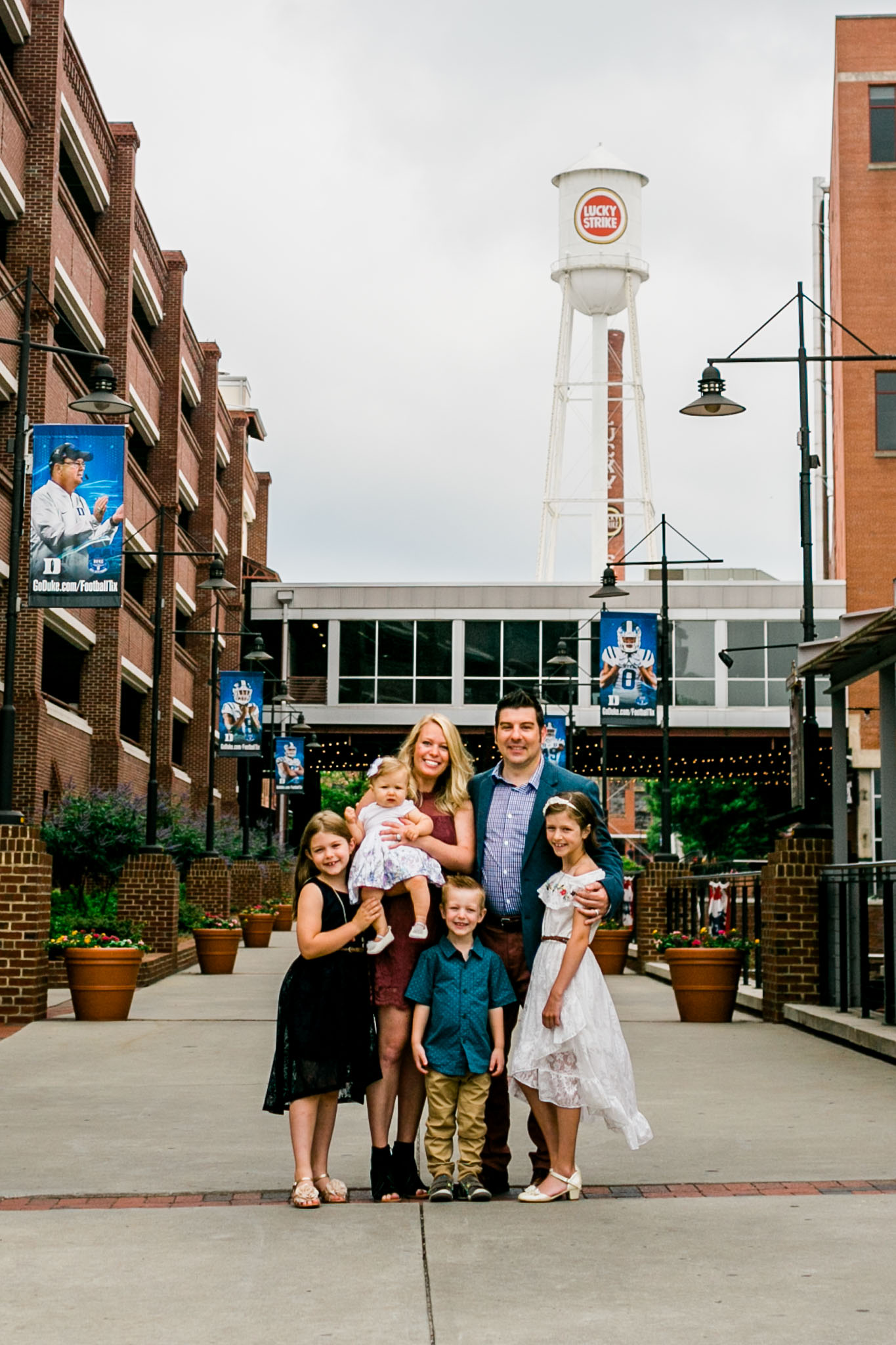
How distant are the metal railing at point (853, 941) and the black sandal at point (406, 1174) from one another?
6856mm

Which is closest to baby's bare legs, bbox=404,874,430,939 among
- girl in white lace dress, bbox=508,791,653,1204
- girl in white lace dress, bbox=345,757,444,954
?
girl in white lace dress, bbox=345,757,444,954

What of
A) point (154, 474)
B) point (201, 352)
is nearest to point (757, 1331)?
point (154, 474)

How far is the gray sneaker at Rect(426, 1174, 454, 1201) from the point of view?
7.59 meters

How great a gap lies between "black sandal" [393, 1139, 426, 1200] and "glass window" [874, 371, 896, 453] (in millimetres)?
49679

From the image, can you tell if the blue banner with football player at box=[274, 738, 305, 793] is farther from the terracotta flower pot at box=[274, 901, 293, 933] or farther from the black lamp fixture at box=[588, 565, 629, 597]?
the black lamp fixture at box=[588, 565, 629, 597]

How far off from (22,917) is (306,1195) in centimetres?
972

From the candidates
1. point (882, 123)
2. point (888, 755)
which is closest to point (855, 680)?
point (888, 755)

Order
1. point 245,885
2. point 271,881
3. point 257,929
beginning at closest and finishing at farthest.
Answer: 1. point 257,929
2. point 245,885
3. point 271,881

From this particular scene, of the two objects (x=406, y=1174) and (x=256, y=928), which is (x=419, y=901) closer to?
(x=406, y=1174)

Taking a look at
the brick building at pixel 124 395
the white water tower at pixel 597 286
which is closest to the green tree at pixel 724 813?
the white water tower at pixel 597 286

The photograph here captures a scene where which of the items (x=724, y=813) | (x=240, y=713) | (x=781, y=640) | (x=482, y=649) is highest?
(x=781, y=640)

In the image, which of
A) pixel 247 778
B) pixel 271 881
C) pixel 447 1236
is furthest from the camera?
pixel 271 881

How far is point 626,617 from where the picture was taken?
1286 inches

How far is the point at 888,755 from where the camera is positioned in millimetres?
17000
